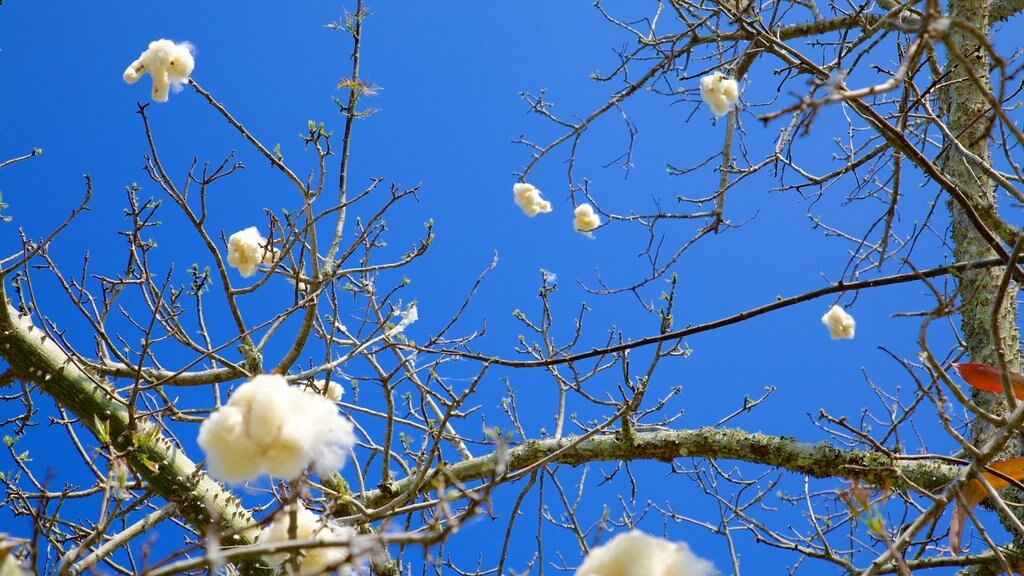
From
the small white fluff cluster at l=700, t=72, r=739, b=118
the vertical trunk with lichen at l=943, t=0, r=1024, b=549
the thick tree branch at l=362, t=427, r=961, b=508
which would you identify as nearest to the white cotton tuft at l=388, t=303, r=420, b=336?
the thick tree branch at l=362, t=427, r=961, b=508

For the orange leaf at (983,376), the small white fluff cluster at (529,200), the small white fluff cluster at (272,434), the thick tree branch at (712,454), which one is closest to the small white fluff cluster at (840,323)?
the thick tree branch at (712,454)

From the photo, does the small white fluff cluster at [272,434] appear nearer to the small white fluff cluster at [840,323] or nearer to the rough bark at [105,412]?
the rough bark at [105,412]

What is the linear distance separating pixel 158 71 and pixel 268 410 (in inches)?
75.5

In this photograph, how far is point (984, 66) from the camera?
344 centimetres

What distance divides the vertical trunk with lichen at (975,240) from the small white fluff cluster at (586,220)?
5.07 feet

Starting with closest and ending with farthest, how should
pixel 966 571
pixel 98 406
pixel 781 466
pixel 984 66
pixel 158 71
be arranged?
pixel 98 406, pixel 158 71, pixel 781 466, pixel 966 571, pixel 984 66

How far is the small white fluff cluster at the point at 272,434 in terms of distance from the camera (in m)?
1.00

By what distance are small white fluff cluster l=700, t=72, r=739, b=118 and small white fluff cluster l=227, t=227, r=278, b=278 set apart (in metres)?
1.88

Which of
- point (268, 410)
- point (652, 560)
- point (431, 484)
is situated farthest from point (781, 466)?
point (268, 410)

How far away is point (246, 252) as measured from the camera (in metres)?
2.38

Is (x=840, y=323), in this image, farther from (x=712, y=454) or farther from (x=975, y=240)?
(x=975, y=240)

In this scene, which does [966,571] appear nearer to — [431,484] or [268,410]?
[431,484]

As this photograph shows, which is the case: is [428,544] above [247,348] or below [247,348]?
below

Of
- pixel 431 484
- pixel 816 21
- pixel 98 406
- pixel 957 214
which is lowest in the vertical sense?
pixel 431 484
